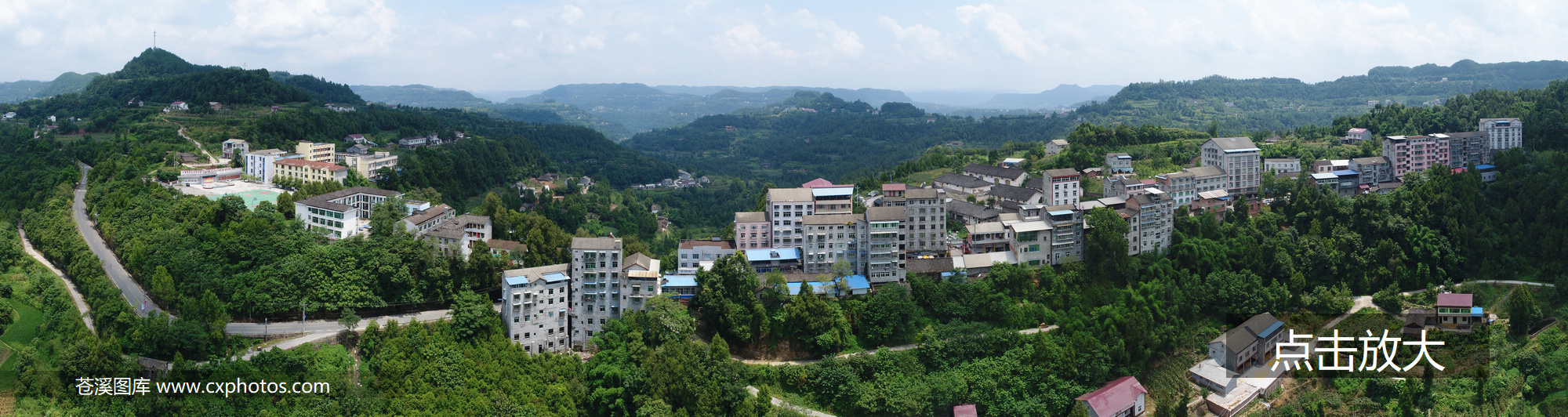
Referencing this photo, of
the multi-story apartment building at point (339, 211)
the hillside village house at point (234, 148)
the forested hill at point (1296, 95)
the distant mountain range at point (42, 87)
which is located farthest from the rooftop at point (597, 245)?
the distant mountain range at point (42, 87)

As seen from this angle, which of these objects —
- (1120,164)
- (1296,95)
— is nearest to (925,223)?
(1120,164)

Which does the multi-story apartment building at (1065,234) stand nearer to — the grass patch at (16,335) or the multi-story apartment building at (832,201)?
the multi-story apartment building at (832,201)

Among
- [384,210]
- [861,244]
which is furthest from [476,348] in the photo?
[861,244]

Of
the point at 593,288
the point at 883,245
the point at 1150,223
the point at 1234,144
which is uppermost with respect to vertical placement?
the point at 1234,144

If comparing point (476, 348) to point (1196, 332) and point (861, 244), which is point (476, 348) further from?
point (1196, 332)

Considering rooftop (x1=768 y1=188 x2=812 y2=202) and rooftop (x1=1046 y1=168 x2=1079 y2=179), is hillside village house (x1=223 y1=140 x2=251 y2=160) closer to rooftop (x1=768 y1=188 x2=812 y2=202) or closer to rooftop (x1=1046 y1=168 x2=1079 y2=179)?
rooftop (x1=768 y1=188 x2=812 y2=202)

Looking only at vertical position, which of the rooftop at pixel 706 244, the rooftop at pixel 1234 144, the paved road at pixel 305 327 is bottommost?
the paved road at pixel 305 327

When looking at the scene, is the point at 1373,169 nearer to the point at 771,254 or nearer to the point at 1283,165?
the point at 1283,165
